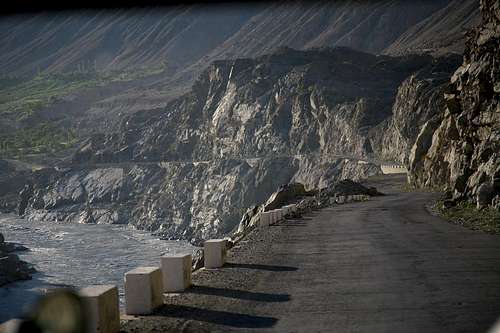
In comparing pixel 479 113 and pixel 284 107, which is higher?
pixel 284 107

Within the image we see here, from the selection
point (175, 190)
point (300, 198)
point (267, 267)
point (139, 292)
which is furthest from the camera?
point (175, 190)

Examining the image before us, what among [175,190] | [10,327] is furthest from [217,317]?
[175,190]

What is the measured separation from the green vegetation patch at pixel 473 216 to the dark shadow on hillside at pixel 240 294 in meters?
9.93

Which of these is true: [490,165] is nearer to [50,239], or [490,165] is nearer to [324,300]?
[324,300]

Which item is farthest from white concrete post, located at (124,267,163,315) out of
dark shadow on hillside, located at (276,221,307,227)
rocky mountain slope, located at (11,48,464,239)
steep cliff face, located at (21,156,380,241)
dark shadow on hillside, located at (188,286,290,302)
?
steep cliff face, located at (21,156,380,241)

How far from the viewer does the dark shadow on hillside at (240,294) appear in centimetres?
1205

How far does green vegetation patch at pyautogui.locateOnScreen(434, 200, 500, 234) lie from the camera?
71.3ft

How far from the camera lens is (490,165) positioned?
25.4 meters

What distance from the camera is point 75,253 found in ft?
281

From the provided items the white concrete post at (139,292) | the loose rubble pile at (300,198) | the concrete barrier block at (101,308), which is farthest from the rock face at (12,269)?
the concrete barrier block at (101,308)

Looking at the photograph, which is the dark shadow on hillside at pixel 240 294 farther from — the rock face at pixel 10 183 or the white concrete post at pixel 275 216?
the rock face at pixel 10 183

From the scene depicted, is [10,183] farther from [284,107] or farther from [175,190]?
[284,107]

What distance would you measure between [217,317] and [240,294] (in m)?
1.84

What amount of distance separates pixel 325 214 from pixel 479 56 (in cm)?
889
